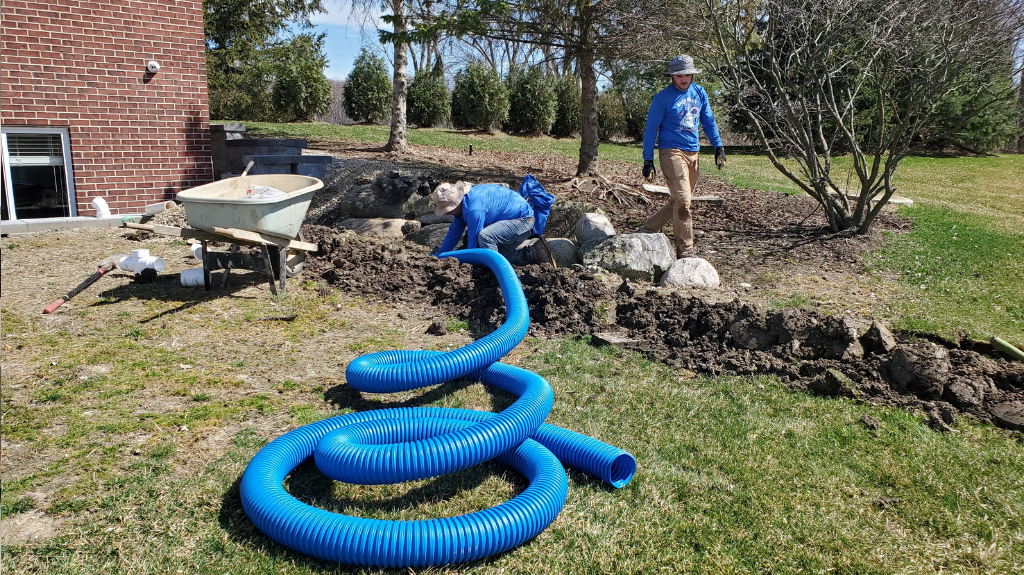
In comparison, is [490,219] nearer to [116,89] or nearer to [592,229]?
[592,229]

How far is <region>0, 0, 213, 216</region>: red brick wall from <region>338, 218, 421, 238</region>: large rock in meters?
2.89

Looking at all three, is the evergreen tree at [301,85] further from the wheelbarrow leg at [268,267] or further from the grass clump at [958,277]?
the grass clump at [958,277]

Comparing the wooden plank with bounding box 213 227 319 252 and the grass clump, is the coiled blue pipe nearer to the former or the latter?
the wooden plank with bounding box 213 227 319 252

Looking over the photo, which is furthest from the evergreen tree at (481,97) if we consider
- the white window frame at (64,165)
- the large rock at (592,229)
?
the large rock at (592,229)

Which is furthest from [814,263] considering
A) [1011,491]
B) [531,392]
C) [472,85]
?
[472,85]

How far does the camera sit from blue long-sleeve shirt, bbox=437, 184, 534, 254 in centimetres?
662

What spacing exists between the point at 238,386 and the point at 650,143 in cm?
502

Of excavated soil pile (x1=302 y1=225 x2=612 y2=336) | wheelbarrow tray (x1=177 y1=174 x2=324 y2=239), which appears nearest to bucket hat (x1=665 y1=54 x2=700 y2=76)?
excavated soil pile (x1=302 y1=225 x2=612 y2=336)

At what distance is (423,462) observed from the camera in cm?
293

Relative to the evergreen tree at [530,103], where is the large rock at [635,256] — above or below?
below

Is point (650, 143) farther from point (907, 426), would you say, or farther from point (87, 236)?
point (87, 236)

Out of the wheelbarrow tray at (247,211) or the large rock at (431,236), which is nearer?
the wheelbarrow tray at (247,211)

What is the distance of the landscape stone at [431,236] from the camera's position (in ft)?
28.1

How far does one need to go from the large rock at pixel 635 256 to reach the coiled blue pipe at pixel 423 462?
2.98 metres
